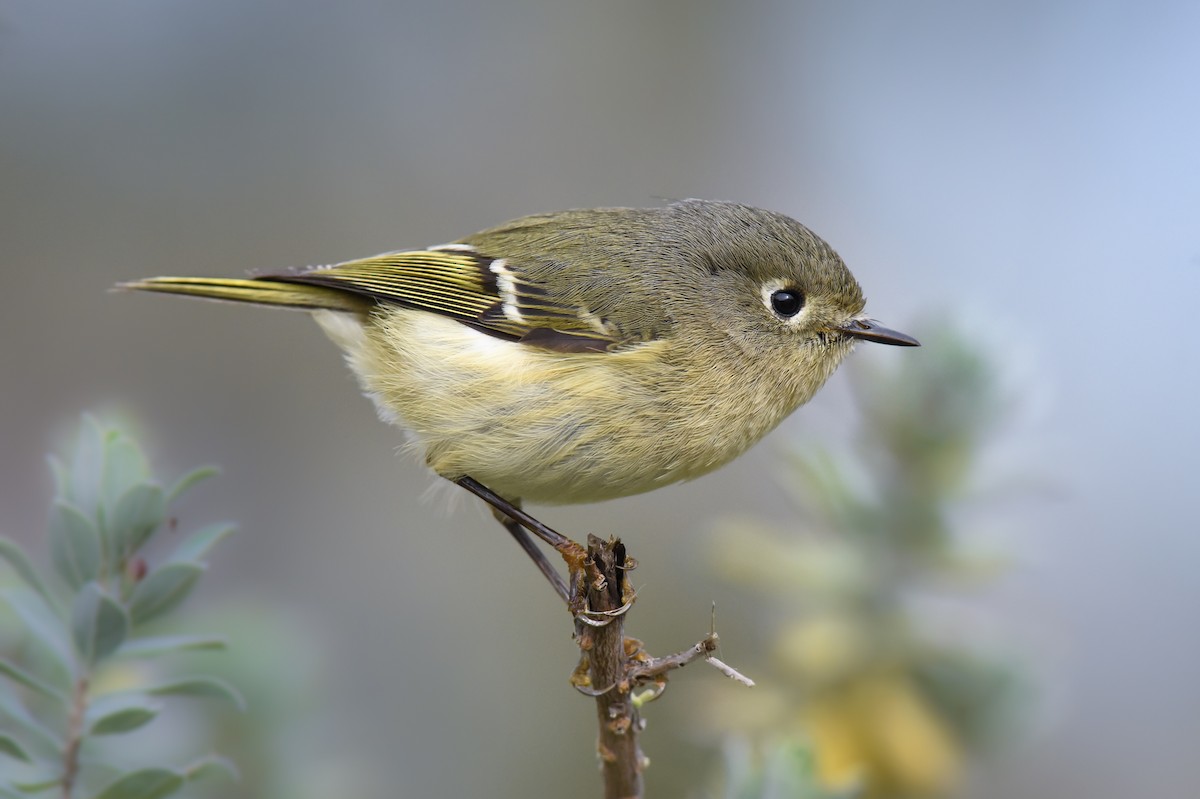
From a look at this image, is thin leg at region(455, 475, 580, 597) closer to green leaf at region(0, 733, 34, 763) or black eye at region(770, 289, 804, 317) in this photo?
black eye at region(770, 289, 804, 317)

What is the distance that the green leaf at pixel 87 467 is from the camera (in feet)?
2.95

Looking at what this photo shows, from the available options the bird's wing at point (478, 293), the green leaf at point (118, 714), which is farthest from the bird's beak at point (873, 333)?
the green leaf at point (118, 714)

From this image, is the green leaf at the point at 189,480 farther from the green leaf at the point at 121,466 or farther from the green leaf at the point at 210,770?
the green leaf at the point at 210,770

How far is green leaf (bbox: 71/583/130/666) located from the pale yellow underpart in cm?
90

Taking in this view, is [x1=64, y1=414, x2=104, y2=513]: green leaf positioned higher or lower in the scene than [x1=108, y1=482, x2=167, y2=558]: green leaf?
higher

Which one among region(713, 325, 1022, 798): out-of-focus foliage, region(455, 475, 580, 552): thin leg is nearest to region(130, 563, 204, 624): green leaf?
region(713, 325, 1022, 798): out-of-focus foliage

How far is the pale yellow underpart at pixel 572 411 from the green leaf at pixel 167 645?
859mm

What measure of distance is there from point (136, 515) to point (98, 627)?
93 mm

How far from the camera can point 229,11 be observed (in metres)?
3.56

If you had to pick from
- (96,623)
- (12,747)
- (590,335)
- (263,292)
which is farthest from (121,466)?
(263,292)

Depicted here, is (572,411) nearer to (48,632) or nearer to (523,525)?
(523,525)

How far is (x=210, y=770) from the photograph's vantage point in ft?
2.76

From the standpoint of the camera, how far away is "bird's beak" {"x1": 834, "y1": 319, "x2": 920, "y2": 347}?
184 centimetres

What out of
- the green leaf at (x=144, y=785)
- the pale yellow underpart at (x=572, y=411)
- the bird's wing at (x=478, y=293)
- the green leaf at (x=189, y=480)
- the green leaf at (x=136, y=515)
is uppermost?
the bird's wing at (x=478, y=293)
